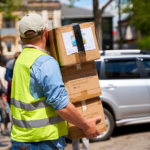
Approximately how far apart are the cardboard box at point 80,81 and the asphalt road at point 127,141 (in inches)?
110

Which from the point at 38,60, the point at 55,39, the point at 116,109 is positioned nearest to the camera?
the point at 38,60

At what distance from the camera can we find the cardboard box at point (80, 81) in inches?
93.4

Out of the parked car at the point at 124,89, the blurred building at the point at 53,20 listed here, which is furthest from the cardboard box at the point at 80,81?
the blurred building at the point at 53,20

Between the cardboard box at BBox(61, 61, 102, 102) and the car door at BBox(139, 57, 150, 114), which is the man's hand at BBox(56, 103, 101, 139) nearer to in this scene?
the cardboard box at BBox(61, 61, 102, 102)

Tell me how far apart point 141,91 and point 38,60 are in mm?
3789

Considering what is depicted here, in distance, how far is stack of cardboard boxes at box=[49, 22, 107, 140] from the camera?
2295 millimetres

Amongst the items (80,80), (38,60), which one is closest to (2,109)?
(80,80)

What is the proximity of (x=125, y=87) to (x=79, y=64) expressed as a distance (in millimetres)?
2964

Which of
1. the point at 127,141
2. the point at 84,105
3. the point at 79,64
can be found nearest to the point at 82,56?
the point at 79,64

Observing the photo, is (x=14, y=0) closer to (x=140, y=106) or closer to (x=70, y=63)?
(x=140, y=106)

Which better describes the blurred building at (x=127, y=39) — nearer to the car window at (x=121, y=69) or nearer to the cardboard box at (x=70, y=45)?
the car window at (x=121, y=69)

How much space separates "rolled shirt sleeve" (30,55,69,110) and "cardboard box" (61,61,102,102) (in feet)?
1.63

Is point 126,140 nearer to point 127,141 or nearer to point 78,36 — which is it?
point 127,141

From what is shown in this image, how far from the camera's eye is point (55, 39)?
2.29m
